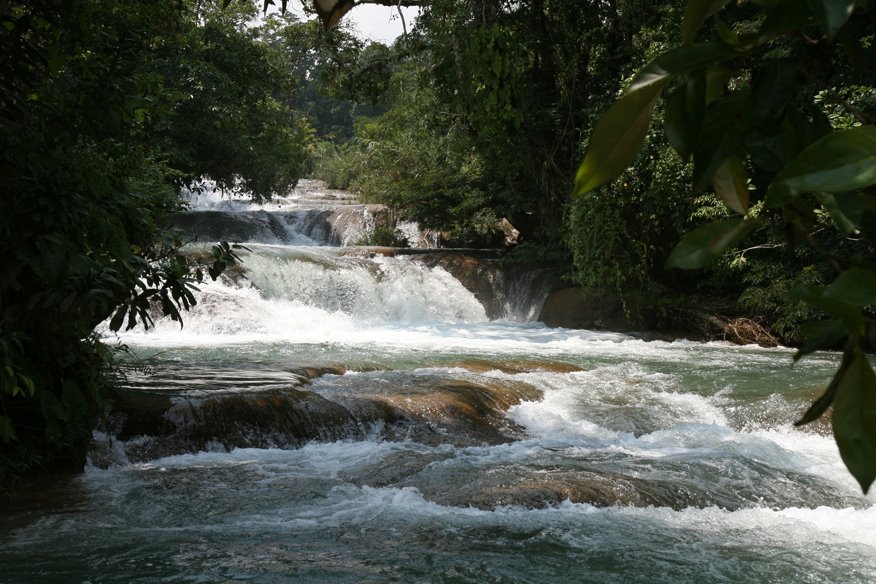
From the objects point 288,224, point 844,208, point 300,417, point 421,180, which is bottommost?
point 300,417

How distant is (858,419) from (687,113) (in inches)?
7.7

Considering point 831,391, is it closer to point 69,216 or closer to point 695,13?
point 695,13

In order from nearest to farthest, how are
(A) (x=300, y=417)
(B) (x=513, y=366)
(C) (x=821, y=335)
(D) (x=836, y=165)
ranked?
1. (D) (x=836, y=165)
2. (C) (x=821, y=335)
3. (A) (x=300, y=417)
4. (B) (x=513, y=366)

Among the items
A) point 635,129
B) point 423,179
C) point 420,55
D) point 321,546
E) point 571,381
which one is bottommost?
point 321,546

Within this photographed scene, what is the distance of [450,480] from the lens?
581 cm

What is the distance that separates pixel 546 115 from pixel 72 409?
11.8 metres

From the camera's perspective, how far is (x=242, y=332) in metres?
13.7

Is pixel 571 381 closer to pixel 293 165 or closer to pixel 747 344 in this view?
pixel 747 344

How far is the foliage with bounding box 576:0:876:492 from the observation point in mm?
444

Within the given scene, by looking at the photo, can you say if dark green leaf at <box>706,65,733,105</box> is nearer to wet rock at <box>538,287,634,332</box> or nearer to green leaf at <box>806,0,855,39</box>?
green leaf at <box>806,0,855,39</box>

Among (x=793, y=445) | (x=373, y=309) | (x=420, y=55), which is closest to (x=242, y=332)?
(x=373, y=309)

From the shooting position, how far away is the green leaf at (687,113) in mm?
518

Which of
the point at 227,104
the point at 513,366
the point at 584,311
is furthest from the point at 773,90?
the point at 227,104

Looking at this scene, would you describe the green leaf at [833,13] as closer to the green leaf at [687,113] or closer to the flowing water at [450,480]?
the green leaf at [687,113]
